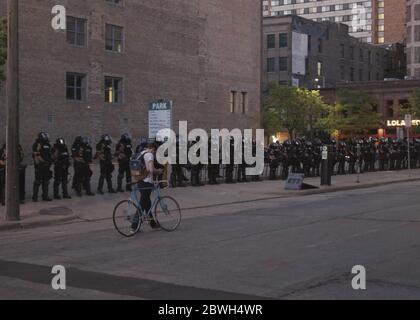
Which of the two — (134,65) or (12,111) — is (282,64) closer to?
(134,65)

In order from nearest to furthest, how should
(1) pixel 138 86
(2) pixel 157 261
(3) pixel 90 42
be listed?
(2) pixel 157 261
(3) pixel 90 42
(1) pixel 138 86

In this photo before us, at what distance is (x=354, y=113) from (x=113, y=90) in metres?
37.5

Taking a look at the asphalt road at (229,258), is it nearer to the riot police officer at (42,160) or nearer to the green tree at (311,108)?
the riot police officer at (42,160)

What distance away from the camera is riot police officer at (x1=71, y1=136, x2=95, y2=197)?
1878cm

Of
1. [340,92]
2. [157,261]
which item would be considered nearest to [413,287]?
[157,261]

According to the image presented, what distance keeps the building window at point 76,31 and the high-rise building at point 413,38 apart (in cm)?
6540

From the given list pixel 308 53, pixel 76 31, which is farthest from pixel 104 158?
pixel 308 53

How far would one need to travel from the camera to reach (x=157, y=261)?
9391mm

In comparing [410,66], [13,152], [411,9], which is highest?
[411,9]

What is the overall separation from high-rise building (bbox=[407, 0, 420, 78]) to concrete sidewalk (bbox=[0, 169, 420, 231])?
72.5m

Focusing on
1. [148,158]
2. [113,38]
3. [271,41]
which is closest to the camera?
[148,158]

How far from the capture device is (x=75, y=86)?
40.4m

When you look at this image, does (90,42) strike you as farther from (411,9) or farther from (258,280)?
(411,9)
